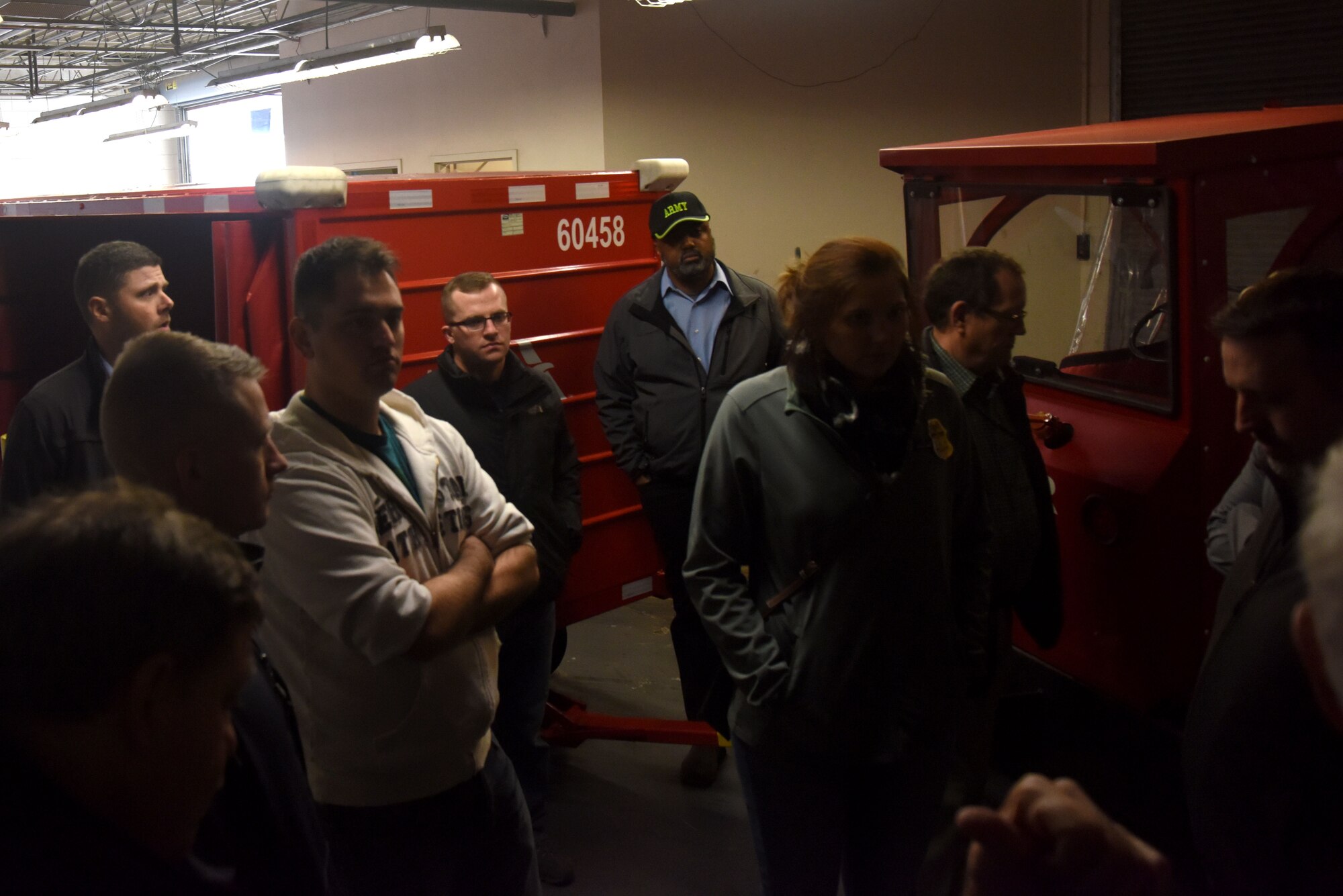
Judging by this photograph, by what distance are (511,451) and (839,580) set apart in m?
A: 1.67

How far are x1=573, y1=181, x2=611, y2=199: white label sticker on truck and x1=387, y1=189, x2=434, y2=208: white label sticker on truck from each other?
0.71m

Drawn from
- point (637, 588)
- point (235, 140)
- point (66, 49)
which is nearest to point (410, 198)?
point (637, 588)

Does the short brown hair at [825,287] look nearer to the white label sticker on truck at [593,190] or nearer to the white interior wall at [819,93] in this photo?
the white label sticker on truck at [593,190]

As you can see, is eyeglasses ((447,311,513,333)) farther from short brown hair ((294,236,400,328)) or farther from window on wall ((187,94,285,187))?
window on wall ((187,94,285,187))

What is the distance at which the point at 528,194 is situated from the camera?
13.8 ft

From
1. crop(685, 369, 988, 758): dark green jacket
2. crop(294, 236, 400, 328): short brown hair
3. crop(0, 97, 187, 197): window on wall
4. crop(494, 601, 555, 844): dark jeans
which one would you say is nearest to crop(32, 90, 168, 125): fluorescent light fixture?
crop(0, 97, 187, 197): window on wall

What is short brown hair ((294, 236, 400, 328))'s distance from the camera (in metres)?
2.06

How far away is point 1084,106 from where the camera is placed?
822cm

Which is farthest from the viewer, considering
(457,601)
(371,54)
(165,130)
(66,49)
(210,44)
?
(66,49)

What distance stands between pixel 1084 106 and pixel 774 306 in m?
5.14

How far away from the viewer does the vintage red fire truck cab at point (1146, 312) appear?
9.37ft

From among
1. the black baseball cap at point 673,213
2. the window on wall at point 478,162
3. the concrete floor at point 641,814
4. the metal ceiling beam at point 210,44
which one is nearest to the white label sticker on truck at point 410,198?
the black baseball cap at point 673,213

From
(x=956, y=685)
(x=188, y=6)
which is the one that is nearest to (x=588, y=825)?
(x=956, y=685)

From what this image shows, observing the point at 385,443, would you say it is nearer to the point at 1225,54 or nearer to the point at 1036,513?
the point at 1036,513
